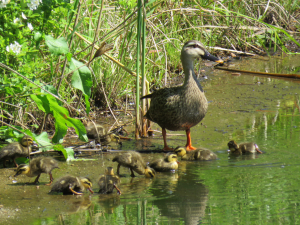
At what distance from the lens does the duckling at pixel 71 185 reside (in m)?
3.87

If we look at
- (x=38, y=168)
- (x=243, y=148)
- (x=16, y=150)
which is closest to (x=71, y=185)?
(x=38, y=168)

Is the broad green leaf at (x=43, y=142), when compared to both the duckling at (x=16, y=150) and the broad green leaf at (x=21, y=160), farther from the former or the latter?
the broad green leaf at (x=21, y=160)

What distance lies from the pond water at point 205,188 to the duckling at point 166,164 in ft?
0.34

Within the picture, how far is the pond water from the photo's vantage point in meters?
3.24

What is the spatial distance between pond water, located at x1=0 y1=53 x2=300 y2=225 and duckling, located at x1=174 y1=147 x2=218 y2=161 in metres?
0.10

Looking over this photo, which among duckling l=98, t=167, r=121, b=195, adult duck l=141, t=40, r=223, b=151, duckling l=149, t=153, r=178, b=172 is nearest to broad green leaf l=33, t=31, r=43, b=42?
duckling l=98, t=167, r=121, b=195

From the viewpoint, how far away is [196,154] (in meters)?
5.01

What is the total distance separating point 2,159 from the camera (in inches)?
184

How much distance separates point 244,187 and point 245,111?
3.14m

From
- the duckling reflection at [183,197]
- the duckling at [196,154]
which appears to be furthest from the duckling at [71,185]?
the duckling at [196,154]

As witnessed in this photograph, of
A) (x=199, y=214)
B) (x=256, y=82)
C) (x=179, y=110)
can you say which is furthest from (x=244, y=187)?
(x=256, y=82)

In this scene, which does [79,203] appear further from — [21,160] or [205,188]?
[21,160]

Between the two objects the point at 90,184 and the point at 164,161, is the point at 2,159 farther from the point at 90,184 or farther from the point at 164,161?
the point at 164,161

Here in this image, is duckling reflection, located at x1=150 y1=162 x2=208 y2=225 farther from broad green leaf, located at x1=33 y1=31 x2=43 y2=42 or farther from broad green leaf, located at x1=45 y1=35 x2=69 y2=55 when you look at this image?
broad green leaf, located at x1=33 y1=31 x2=43 y2=42
